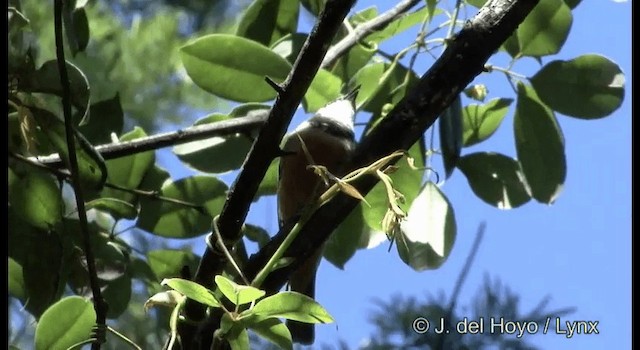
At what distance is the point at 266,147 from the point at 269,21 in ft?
1.77

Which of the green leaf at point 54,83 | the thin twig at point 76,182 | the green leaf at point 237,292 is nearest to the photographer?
the green leaf at point 237,292

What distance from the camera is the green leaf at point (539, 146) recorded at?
1227 mm

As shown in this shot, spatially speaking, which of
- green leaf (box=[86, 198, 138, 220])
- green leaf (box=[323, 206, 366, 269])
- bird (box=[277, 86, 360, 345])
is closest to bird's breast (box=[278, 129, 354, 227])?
bird (box=[277, 86, 360, 345])

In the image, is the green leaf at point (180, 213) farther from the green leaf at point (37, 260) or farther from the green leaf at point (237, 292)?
the green leaf at point (237, 292)

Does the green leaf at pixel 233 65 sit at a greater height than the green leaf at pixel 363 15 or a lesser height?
lesser

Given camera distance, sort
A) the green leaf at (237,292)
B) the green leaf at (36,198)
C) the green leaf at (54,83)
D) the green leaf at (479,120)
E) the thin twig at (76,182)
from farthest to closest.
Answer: the green leaf at (479,120) < the green leaf at (36,198) < the green leaf at (54,83) < the thin twig at (76,182) < the green leaf at (237,292)

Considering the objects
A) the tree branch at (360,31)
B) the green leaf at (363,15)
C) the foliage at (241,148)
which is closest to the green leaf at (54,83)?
the foliage at (241,148)

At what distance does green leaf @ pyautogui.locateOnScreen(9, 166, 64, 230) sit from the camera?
3.81ft

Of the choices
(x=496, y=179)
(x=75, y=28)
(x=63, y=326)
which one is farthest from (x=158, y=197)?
(x=496, y=179)

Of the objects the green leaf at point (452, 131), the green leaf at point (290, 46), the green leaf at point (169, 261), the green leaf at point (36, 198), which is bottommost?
the green leaf at point (169, 261)

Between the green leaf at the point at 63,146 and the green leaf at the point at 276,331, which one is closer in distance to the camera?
the green leaf at the point at 276,331

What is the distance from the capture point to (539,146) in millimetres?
1240

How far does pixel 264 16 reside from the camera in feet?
4.37

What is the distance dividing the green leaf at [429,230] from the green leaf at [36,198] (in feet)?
1.45
